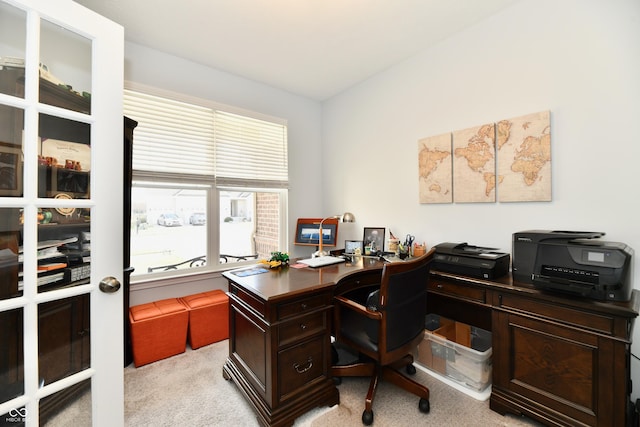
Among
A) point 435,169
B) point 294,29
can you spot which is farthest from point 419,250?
point 294,29

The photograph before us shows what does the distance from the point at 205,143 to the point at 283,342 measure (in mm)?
2255

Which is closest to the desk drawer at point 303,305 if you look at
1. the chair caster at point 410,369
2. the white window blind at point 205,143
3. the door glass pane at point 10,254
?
the chair caster at point 410,369

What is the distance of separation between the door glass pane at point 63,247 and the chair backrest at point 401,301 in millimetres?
1466

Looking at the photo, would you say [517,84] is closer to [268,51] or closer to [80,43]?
[268,51]

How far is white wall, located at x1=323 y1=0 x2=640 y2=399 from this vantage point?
1.62 metres

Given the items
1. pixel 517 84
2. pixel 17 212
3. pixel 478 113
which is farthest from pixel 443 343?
pixel 17 212

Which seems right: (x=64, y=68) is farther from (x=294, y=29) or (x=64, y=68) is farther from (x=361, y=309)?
(x=361, y=309)

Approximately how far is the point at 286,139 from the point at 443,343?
284cm

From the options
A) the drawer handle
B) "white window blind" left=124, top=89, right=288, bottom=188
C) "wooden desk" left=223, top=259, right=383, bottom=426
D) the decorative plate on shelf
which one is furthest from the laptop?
the decorative plate on shelf

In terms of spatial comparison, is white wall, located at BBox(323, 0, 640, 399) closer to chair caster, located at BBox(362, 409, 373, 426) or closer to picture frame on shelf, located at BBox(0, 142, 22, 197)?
chair caster, located at BBox(362, 409, 373, 426)

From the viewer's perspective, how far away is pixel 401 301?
160 cm

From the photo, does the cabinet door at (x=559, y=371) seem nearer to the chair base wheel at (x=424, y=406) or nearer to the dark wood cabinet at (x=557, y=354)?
the dark wood cabinet at (x=557, y=354)

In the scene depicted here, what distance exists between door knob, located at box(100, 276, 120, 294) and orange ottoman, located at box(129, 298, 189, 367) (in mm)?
1274

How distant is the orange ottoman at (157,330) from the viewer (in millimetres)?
2180
